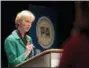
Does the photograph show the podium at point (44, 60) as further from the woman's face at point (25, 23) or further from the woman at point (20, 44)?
the woman's face at point (25, 23)

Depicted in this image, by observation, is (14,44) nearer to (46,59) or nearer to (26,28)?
(26,28)

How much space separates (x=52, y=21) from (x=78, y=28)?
300cm

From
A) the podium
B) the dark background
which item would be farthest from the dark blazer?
the dark background

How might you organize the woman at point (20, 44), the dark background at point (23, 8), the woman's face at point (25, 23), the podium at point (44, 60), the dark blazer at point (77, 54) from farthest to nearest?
the dark background at point (23, 8)
the woman's face at point (25, 23)
the woman at point (20, 44)
the podium at point (44, 60)
the dark blazer at point (77, 54)

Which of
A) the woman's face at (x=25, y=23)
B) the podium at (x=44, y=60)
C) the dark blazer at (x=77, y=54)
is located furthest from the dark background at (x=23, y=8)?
the dark blazer at (x=77, y=54)

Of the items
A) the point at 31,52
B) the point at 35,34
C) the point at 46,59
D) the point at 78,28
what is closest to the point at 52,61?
the point at 46,59

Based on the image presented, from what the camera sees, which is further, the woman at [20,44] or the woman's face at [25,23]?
the woman's face at [25,23]

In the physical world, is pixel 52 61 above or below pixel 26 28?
below

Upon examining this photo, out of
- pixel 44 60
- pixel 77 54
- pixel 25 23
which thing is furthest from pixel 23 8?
pixel 77 54

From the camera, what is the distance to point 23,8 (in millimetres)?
3512

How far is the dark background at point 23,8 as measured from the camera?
3.40 metres

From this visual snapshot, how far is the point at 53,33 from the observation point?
11.9 feet

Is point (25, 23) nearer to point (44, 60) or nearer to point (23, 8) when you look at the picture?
point (44, 60)

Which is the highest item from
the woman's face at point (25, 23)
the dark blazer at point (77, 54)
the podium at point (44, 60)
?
the woman's face at point (25, 23)
